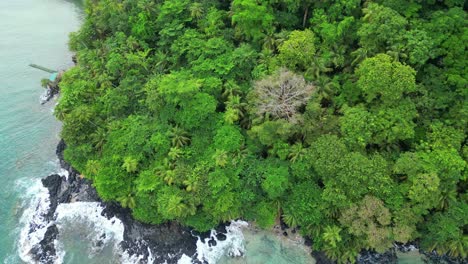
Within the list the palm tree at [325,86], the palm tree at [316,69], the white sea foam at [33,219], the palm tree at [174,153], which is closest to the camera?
the palm tree at [174,153]

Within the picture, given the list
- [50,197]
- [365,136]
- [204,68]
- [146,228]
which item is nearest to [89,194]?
[50,197]

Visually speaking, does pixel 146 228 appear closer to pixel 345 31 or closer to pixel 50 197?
pixel 50 197

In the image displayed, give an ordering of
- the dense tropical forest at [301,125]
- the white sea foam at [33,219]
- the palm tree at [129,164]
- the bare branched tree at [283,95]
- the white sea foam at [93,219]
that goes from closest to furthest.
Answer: the dense tropical forest at [301,125]
the bare branched tree at [283,95]
the palm tree at [129,164]
the white sea foam at [33,219]
the white sea foam at [93,219]

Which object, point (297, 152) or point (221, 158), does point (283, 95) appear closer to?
point (297, 152)

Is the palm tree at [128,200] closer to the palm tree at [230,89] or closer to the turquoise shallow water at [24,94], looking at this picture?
the turquoise shallow water at [24,94]

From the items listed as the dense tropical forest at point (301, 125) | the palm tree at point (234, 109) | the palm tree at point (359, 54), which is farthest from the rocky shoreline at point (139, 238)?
the palm tree at point (359, 54)

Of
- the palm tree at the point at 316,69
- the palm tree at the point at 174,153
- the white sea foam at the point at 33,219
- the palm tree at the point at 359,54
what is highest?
the palm tree at the point at 359,54

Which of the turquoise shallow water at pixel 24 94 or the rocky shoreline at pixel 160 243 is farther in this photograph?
the turquoise shallow water at pixel 24 94
